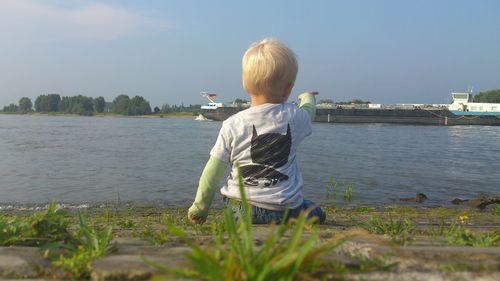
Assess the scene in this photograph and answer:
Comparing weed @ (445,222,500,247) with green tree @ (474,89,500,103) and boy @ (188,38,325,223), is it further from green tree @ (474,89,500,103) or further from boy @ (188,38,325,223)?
green tree @ (474,89,500,103)

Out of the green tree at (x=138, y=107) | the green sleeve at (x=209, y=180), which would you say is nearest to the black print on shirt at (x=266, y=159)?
the green sleeve at (x=209, y=180)

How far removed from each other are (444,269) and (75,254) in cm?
140

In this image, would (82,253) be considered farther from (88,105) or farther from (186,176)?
(88,105)

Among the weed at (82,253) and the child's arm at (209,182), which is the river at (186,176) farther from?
the weed at (82,253)

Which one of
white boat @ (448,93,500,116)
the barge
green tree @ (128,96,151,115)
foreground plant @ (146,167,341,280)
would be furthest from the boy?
green tree @ (128,96,151,115)

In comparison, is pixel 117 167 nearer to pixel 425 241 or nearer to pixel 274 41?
pixel 274 41

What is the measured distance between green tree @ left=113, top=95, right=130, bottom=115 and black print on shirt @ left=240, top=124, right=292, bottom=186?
12445cm

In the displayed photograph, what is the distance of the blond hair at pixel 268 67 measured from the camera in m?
2.99

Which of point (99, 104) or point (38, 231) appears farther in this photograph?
point (99, 104)

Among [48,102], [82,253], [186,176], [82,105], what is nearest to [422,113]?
[186,176]

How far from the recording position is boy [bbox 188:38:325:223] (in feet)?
10.1

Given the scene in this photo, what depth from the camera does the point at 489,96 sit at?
94.7 meters

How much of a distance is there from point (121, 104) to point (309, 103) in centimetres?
12702

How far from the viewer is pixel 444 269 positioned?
1556mm
